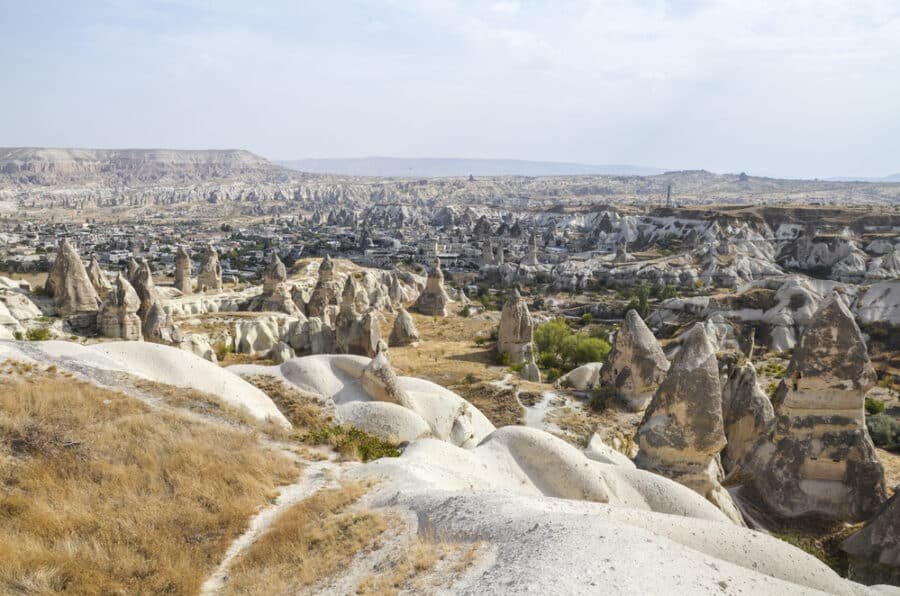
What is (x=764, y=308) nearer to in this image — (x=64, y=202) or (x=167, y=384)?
(x=167, y=384)

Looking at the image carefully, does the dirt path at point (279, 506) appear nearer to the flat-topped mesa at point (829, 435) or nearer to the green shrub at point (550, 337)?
the flat-topped mesa at point (829, 435)

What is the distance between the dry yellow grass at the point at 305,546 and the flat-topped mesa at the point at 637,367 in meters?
10.2

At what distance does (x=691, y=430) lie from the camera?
32.5ft

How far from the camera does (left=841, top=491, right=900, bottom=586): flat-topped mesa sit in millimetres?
8172

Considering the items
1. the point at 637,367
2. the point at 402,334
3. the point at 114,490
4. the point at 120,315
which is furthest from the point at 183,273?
the point at 114,490

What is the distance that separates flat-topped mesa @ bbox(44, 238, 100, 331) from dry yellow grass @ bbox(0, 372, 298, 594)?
12.8 metres

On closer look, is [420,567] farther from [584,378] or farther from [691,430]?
[584,378]

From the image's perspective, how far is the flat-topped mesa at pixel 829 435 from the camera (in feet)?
33.1

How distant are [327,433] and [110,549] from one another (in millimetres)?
4051

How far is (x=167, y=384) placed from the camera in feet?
34.6

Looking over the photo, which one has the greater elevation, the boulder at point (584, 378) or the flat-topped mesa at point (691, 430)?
the flat-topped mesa at point (691, 430)

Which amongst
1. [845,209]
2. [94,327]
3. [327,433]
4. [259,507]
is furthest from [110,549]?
[845,209]

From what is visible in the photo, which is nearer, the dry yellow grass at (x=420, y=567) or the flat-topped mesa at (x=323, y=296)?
the dry yellow grass at (x=420, y=567)

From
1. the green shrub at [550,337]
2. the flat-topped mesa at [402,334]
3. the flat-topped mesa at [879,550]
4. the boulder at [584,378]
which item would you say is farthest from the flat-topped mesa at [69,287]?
the flat-topped mesa at [879,550]
